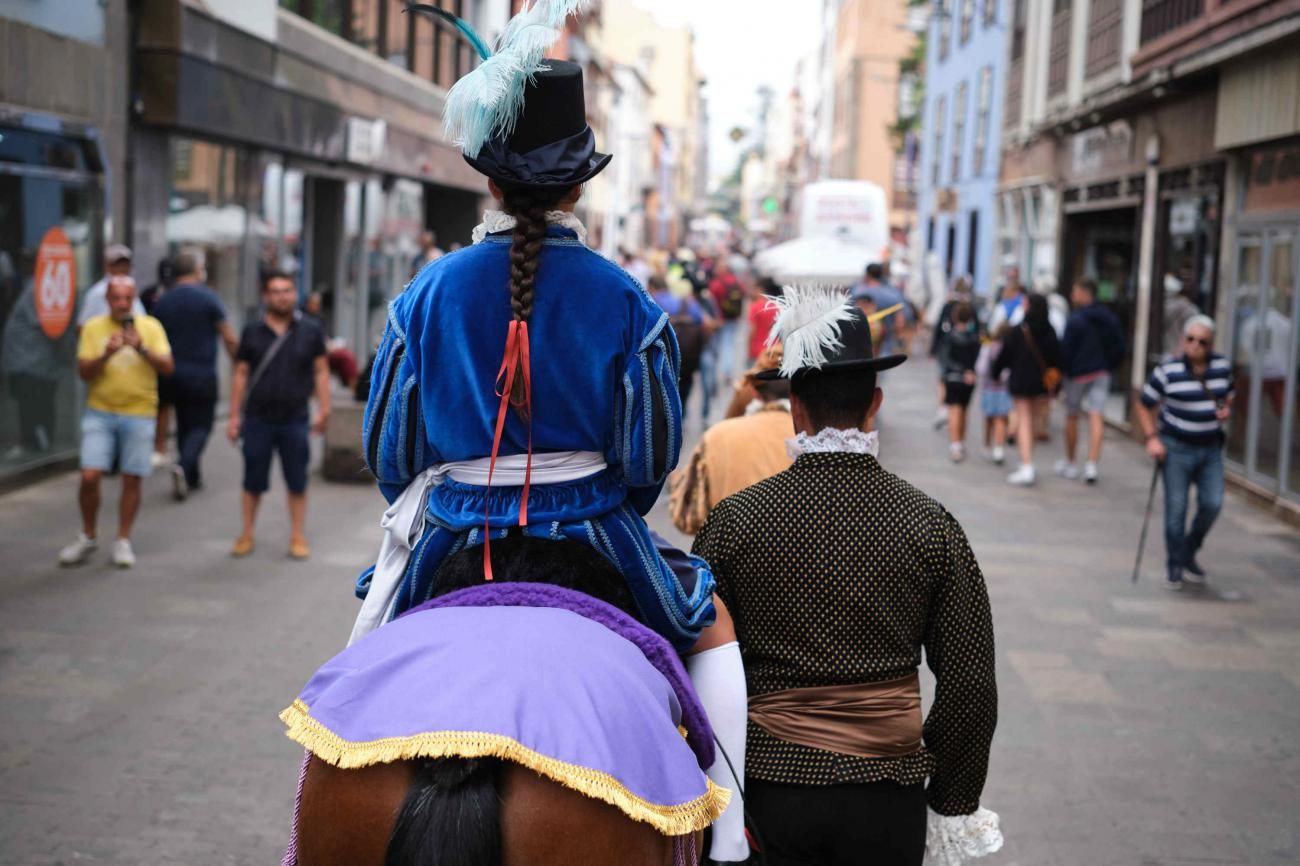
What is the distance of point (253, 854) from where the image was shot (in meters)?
5.18

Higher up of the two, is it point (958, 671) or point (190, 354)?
point (190, 354)

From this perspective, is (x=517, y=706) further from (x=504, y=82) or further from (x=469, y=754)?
(x=504, y=82)

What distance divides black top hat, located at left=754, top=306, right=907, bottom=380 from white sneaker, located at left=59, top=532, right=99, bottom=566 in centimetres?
716

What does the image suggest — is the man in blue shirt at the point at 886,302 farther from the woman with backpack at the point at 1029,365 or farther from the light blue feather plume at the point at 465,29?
the light blue feather plume at the point at 465,29

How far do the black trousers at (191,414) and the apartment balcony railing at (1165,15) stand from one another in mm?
11066

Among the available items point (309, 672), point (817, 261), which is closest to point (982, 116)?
point (817, 261)

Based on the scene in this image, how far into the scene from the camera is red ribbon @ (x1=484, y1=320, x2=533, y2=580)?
121 inches

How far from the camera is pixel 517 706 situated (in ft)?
8.32

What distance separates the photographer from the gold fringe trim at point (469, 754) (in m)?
2.47

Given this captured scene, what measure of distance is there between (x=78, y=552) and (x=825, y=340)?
7306 millimetres

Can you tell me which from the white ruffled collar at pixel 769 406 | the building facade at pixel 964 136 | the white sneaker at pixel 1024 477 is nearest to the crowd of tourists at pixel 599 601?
the white ruffled collar at pixel 769 406

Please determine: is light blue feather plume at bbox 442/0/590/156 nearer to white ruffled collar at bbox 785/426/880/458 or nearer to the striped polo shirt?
white ruffled collar at bbox 785/426/880/458

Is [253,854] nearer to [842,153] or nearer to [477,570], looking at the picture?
[477,570]

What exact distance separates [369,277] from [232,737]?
60.0 ft
